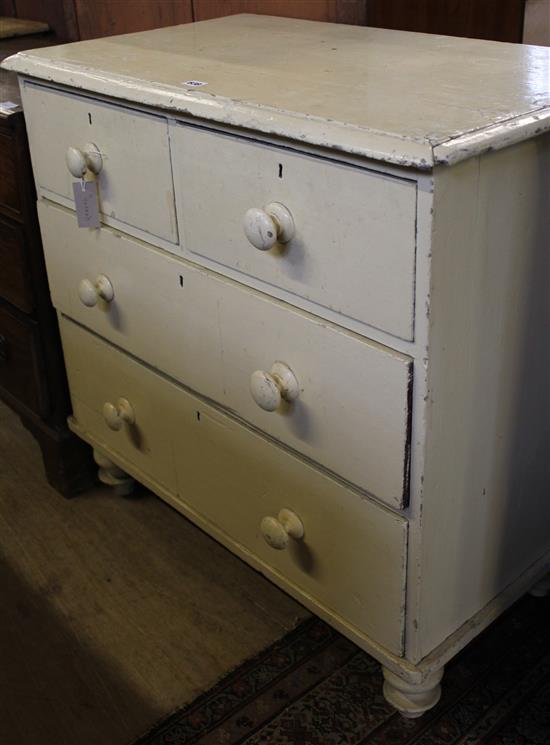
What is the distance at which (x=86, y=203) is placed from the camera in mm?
1314

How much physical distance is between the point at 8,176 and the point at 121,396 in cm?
41

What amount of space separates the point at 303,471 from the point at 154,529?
58cm

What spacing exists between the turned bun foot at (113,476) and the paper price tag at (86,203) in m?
0.48

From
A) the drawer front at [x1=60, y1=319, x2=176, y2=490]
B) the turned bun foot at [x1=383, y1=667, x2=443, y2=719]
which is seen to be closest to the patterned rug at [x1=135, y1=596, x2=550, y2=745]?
the turned bun foot at [x1=383, y1=667, x2=443, y2=719]

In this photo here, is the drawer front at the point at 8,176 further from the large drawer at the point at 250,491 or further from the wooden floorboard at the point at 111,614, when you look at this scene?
the wooden floorboard at the point at 111,614

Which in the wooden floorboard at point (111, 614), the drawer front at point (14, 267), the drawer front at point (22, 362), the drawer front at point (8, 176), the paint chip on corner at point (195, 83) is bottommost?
the wooden floorboard at point (111, 614)

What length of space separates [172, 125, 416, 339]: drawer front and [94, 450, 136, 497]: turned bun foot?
63 cm

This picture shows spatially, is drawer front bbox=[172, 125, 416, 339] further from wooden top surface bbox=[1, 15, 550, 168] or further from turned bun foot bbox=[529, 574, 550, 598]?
turned bun foot bbox=[529, 574, 550, 598]

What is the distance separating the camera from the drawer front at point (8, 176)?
4.75ft

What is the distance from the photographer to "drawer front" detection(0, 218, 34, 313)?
60.2 inches

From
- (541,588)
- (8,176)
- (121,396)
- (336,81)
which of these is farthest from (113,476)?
(336,81)

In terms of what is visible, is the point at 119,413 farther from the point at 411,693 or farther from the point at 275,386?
the point at 411,693

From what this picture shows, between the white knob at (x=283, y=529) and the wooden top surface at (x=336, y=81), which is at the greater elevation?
the wooden top surface at (x=336, y=81)

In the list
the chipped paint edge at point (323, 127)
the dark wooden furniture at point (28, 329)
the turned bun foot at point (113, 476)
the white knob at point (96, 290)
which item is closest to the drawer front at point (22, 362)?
the dark wooden furniture at point (28, 329)
